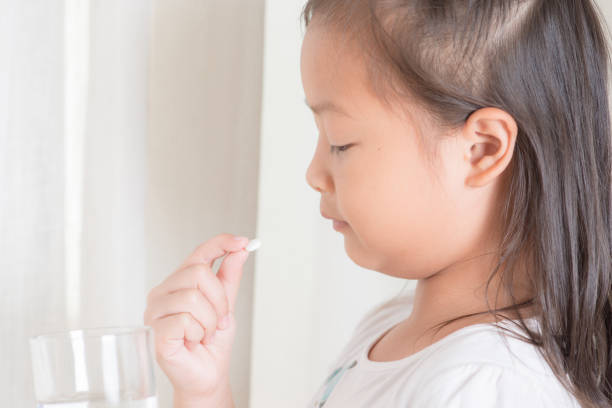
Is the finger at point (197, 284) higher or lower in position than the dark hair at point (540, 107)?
lower

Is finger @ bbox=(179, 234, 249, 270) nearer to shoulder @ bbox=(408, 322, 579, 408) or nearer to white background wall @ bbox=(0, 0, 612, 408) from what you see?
white background wall @ bbox=(0, 0, 612, 408)

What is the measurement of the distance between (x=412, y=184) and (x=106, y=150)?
320 millimetres

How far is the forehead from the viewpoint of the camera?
66 cm

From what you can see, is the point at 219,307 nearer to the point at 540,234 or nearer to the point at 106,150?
the point at 106,150

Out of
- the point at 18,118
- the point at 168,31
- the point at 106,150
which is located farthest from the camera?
the point at 168,31

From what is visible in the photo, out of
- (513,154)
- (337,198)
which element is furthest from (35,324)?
(513,154)

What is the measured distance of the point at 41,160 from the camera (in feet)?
2.11

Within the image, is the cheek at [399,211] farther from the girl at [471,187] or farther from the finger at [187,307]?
the finger at [187,307]

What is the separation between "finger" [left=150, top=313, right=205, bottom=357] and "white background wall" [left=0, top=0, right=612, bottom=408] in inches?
2.7

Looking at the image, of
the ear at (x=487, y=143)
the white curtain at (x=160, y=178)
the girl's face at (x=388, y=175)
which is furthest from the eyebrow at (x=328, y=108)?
the white curtain at (x=160, y=178)

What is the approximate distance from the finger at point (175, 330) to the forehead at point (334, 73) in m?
0.26

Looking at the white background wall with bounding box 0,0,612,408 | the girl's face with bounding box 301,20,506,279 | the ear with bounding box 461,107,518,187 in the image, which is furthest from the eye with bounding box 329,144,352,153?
the white background wall with bounding box 0,0,612,408

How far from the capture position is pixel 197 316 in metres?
0.73

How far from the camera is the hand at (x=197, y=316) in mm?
722
